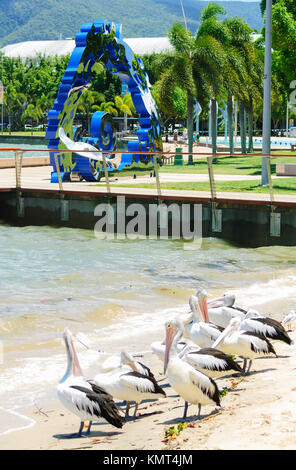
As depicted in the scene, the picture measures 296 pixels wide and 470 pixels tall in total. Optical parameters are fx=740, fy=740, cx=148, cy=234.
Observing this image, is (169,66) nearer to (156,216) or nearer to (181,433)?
(156,216)

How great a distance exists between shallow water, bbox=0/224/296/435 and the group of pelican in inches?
34.9

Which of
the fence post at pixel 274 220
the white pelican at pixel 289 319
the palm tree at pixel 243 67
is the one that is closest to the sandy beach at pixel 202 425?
the white pelican at pixel 289 319

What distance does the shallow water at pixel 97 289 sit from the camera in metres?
9.55

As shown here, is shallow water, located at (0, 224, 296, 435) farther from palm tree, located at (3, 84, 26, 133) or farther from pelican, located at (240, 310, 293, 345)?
palm tree, located at (3, 84, 26, 133)

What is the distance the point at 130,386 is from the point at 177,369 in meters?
0.56

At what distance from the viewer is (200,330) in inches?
342

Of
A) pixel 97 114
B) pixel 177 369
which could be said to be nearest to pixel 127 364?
pixel 177 369

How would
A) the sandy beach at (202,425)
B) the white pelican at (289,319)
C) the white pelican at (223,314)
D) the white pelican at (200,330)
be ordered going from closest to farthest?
the sandy beach at (202,425) → the white pelican at (200,330) → the white pelican at (223,314) → the white pelican at (289,319)

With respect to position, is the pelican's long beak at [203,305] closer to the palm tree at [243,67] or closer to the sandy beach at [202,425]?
the sandy beach at [202,425]

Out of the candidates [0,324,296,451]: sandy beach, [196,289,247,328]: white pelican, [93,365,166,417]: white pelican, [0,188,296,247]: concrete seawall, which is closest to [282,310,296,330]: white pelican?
[196,289,247,328]: white pelican

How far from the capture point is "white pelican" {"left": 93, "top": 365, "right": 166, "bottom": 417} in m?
7.09

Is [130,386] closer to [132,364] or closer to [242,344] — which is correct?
[132,364]

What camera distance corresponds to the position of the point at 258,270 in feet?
53.0

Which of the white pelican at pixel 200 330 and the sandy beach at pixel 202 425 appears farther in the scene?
the white pelican at pixel 200 330
